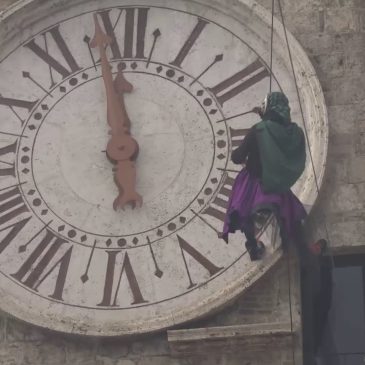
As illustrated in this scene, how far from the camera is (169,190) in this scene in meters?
9.02

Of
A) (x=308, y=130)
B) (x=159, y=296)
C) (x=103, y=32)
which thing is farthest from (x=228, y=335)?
(x=103, y=32)

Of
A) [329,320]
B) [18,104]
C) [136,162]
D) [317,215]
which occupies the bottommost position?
[329,320]

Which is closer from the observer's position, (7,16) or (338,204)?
(338,204)

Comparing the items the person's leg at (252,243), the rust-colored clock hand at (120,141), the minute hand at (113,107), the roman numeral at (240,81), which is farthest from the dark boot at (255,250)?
the minute hand at (113,107)

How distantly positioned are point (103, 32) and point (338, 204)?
1748 mm

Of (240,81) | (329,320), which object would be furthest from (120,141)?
(329,320)

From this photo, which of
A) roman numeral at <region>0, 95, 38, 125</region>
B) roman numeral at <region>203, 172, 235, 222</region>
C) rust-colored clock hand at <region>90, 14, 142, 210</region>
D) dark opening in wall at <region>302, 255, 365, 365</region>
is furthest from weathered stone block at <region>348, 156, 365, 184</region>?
roman numeral at <region>0, 95, 38, 125</region>

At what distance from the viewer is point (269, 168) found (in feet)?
27.3

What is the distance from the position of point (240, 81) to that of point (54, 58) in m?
1.10

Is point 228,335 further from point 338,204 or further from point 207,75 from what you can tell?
point 207,75

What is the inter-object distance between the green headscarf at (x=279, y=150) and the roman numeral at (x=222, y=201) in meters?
0.55

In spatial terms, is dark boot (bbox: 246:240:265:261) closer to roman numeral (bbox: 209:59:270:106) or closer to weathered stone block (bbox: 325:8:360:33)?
roman numeral (bbox: 209:59:270:106)

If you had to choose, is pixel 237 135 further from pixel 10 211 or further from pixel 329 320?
pixel 10 211

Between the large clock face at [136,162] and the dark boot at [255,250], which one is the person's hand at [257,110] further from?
the dark boot at [255,250]
